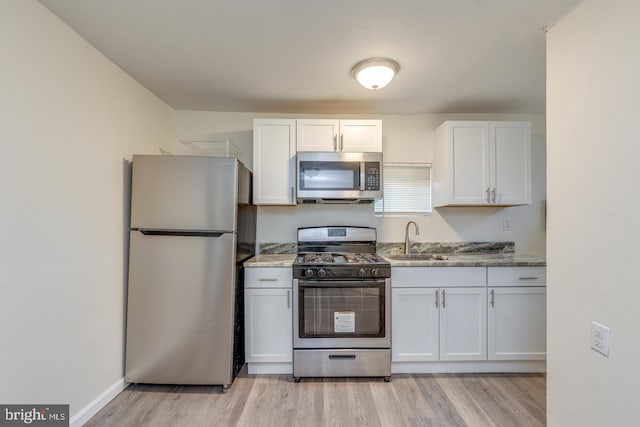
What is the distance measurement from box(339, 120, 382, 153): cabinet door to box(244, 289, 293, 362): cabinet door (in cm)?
139

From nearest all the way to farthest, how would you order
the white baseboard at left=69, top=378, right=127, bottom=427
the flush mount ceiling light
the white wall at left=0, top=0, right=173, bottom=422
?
the white wall at left=0, top=0, right=173, bottom=422
the white baseboard at left=69, top=378, right=127, bottom=427
the flush mount ceiling light

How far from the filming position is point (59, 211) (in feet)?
4.88

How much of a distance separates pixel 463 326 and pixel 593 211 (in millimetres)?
1358

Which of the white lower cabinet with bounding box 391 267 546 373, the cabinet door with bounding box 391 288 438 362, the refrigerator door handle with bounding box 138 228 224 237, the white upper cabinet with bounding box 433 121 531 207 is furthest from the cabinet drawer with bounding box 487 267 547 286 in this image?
A: the refrigerator door handle with bounding box 138 228 224 237

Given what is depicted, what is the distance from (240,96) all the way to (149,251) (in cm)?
148

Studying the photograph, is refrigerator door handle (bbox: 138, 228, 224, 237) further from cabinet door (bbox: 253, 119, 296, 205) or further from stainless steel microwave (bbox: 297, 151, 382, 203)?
stainless steel microwave (bbox: 297, 151, 382, 203)

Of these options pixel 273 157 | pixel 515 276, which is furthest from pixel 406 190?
pixel 273 157

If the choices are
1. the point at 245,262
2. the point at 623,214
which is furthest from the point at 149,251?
the point at 623,214

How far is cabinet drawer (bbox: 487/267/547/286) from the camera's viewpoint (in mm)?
2172

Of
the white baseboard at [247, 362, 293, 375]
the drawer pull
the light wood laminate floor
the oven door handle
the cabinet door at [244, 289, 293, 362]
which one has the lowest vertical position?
the light wood laminate floor

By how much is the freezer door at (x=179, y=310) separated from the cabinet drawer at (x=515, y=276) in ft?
6.75

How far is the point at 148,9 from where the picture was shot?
1381 millimetres

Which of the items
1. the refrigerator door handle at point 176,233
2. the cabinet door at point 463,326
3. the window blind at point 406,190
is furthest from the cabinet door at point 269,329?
the window blind at point 406,190

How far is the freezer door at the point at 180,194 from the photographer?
6.33 feet
